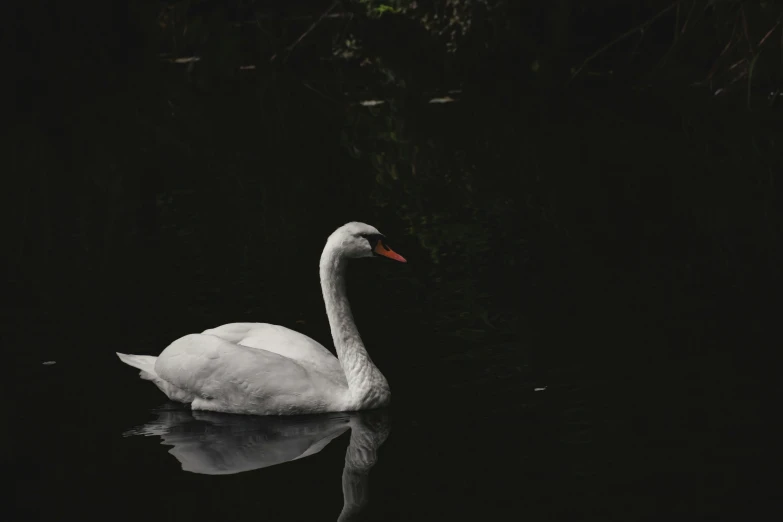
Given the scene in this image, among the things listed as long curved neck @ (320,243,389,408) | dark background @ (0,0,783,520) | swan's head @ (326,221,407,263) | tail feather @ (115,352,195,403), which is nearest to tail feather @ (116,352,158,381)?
tail feather @ (115,352,195,403)

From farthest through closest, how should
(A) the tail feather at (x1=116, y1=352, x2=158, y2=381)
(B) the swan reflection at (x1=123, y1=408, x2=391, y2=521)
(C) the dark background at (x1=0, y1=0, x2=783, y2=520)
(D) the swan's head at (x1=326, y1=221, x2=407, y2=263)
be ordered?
(A) the tail feather at (x1=116, y1=352, x2=158, y2=381) < (D) the swan's head at (x1=326, y1=221, x2=407, y2=263) < (B) the swan reflection at (x1=123, y1=408, x2=391, y2=521) < (C) the dark background at (x1=0, y1=0, x2=783, y2=520)

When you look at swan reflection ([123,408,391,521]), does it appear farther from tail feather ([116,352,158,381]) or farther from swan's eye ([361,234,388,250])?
swan's eye ([361,234,388,250])

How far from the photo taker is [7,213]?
13352 mm

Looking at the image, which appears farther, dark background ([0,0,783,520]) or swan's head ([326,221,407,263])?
swan's head ([326,221,407,263])

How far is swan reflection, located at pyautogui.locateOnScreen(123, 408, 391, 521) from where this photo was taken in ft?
22.2

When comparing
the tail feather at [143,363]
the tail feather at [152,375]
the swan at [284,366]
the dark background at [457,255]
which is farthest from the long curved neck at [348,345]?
the tail feather at [143,363]

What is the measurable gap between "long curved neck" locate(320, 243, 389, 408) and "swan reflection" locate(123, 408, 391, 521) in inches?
4.5

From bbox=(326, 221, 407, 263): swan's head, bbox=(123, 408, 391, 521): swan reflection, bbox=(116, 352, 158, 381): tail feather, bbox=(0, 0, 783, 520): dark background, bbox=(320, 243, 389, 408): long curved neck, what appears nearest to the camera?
bbox=(0, 0, 783, 520): dark background

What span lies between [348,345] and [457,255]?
3487mm


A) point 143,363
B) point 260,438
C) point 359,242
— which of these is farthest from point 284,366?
point 143,363

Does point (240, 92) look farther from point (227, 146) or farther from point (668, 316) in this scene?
point (668, 316)

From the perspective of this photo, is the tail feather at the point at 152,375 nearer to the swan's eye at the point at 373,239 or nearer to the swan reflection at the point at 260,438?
the swan reflection at the point at 260,438

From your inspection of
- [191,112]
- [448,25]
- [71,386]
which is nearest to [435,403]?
[71,386]

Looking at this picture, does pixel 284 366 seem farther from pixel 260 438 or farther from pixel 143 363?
pixel 143 363
